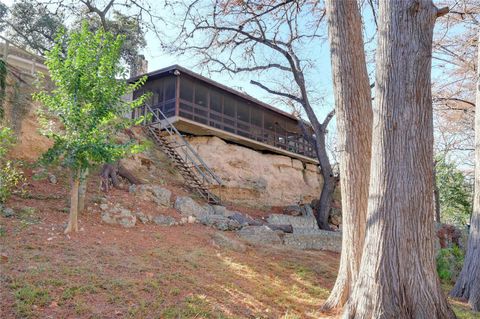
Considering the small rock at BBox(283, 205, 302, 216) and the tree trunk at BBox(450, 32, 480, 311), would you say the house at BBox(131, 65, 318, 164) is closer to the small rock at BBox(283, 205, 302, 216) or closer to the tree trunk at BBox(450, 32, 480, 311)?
the small rock at BBox(283, 205, 302, 216)

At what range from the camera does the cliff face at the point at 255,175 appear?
53.4 feet

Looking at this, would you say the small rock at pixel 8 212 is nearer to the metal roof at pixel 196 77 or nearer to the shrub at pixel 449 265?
the metal roof at pixel 196 77

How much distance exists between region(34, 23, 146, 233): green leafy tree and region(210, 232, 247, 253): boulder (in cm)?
306

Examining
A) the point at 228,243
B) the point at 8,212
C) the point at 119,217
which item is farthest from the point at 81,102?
the point at 228,243

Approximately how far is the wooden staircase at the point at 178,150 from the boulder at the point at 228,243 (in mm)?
4800

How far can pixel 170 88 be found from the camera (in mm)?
16375

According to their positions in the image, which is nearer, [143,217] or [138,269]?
[138,269]

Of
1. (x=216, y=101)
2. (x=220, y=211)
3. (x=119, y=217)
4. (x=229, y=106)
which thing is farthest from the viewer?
(x=229, y=106)

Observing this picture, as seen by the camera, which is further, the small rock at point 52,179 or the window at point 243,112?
the window at point 243,112

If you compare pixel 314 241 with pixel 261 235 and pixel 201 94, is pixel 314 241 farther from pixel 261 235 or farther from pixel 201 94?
pixel 201 94

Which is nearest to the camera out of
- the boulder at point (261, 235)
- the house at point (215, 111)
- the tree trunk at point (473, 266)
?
the tree trunk at point (473, 266)

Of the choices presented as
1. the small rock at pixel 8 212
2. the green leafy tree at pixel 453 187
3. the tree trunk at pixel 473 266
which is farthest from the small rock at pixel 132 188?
the green leafy tree at pixel 453 187

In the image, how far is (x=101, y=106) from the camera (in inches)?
291

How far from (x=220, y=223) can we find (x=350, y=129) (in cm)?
597
